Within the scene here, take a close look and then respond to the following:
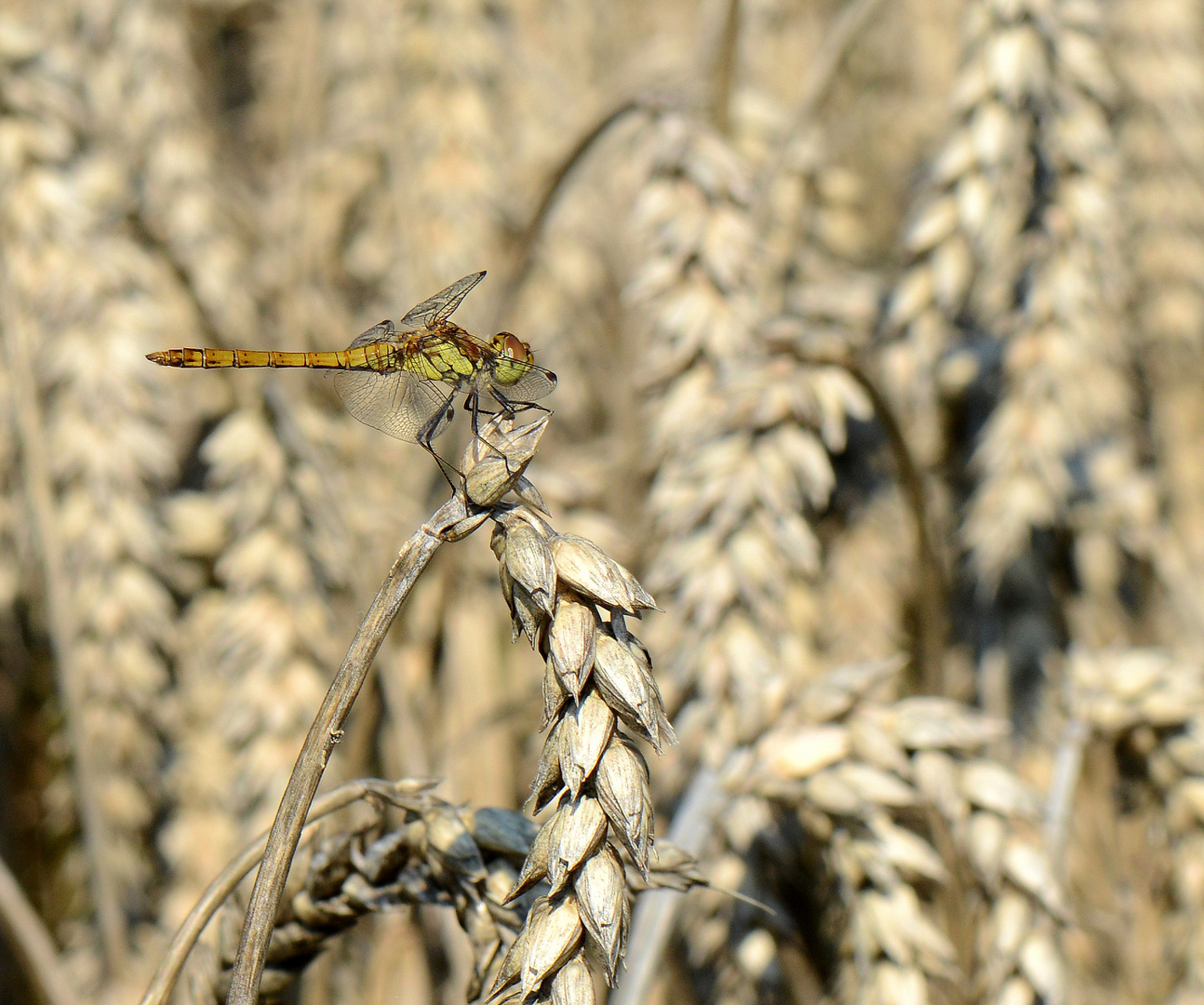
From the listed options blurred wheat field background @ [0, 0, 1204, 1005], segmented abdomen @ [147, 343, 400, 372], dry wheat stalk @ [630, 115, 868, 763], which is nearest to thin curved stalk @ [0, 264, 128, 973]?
blurred wheat field background @ [0, 0, 1204, 1005]

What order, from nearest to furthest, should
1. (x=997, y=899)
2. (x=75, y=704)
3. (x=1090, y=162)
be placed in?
(x=997, y=899) < (x=75, y=704) < (x=1090, y=162)

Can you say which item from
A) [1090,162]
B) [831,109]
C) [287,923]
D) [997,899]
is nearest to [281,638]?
[287,923]

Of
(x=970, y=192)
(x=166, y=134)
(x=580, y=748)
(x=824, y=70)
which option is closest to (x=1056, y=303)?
(x=970, y=192)

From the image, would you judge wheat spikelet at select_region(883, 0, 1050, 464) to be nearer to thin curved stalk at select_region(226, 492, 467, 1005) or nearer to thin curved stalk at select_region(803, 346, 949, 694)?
thin curved stalk at select_region(803, 346, 949, 694)

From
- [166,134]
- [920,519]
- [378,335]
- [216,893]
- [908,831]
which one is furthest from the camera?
[166,134]

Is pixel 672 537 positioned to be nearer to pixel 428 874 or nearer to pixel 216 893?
pixel 428 874

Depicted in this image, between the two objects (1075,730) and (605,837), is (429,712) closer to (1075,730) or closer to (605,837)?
(1075,730)

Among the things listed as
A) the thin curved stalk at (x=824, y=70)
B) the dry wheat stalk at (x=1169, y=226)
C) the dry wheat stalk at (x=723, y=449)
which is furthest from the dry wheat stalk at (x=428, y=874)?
the dry wheat stalk at (x=1169, y=226)
